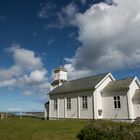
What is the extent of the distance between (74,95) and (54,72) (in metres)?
12.9

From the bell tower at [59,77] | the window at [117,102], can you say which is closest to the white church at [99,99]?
the window at [117,102]

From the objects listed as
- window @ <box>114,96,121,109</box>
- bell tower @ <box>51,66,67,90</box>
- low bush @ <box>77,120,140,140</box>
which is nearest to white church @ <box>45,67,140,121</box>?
window @ <box>114,96,121,109</box>

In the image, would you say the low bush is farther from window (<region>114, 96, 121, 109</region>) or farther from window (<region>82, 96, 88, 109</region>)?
window (<region>82, 96, 88, 109</region>)

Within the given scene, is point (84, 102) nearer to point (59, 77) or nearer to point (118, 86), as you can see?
point (118, 86)

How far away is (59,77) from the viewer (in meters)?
48.9

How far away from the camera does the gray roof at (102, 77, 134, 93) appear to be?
32.6m

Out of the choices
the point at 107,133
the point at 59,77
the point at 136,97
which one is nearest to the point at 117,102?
the point at 136,97

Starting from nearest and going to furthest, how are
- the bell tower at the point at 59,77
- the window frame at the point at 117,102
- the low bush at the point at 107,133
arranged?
the low bush at the point at 107,133, the window frame at the point at 117,102, the bell tower at the point at 59,77

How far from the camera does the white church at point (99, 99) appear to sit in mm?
32281

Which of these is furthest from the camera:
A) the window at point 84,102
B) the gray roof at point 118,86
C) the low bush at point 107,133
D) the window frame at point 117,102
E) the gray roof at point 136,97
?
the window at point 84,102

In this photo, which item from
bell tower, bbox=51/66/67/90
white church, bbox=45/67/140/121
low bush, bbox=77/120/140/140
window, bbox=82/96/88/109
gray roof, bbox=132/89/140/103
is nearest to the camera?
low bush, bbox=77/120/140/140

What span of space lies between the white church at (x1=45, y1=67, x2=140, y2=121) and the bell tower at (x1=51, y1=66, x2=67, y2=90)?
15.1ft

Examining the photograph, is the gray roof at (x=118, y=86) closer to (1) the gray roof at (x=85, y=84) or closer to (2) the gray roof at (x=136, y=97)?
(2) the gray roof at (x=136, y=97)

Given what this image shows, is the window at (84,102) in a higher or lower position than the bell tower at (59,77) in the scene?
lower
